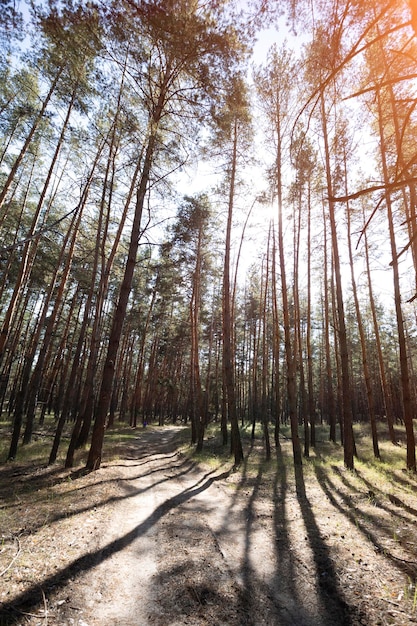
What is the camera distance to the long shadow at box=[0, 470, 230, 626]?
261 centimetres

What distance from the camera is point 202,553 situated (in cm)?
397

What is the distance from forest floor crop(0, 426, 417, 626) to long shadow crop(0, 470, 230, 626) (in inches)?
0.5

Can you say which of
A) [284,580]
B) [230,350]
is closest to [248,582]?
[284,580]

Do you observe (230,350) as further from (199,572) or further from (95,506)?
(199,572)

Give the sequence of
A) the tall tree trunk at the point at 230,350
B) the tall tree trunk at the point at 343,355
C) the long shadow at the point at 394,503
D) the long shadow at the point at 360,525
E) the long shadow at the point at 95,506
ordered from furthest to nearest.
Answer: the tall tree trunk at the point at 230,350
the tall tree trunk at the point at 343,355
the long shadow at the point at 394,503
the long shadow at the point at 95,506
the long shadow at the point at 360,525

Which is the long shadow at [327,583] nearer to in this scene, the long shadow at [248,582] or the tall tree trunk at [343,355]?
the long shadow at [248,582]

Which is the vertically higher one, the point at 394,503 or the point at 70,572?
the point at 394,503

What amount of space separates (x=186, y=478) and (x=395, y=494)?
5.27 m

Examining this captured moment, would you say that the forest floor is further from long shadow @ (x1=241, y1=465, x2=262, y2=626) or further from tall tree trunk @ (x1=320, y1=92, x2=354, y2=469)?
tall tree trunk @ (x1=320, y1=92, x2=354, y2=469)

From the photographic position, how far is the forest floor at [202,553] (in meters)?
2.83

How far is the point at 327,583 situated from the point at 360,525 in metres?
2.07

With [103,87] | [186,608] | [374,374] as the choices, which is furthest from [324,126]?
[374,374]

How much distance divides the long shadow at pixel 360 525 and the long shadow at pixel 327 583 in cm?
68

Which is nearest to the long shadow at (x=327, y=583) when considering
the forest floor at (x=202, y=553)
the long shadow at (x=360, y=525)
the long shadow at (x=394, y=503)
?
the forest floor at (x=202, y=553)
